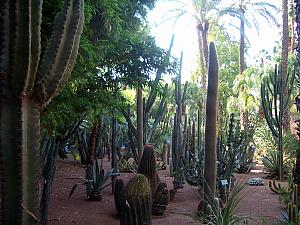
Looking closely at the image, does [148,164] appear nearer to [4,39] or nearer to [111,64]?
[111,64]

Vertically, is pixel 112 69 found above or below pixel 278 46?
below

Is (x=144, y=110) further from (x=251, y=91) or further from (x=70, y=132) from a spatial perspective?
(x=251, y=91)

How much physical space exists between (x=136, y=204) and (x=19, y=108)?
7.96ft

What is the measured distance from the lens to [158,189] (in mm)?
7191

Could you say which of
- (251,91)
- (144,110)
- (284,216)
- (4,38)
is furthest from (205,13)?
(4,38)

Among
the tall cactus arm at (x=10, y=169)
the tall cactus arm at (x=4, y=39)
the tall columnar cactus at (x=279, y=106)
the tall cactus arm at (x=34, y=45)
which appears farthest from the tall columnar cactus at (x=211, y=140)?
the tall columnar cactus at (x=279, y=106)

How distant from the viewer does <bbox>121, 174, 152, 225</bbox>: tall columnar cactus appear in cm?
503

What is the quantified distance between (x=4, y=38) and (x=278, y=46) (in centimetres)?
2581

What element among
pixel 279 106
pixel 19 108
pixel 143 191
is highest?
pixel 279 106

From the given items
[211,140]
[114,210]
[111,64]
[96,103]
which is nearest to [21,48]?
[211,140]

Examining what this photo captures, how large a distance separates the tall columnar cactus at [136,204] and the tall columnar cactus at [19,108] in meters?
1.99

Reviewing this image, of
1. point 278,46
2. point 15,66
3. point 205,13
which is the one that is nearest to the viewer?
point 15,66

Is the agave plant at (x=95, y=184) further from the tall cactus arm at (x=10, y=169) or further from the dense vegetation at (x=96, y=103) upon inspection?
the tall cactus arm at (x=10, y=169)

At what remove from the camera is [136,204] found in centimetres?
503
